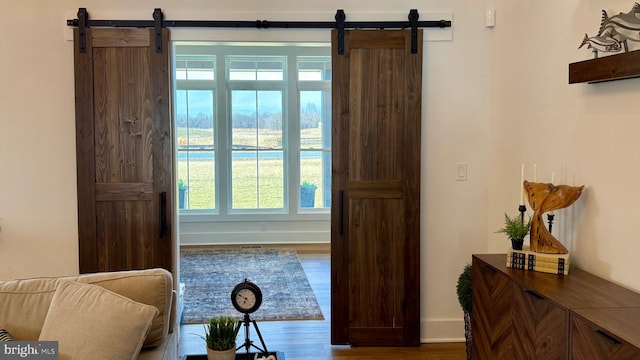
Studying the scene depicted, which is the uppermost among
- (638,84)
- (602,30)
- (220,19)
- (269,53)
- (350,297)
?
(269,53)

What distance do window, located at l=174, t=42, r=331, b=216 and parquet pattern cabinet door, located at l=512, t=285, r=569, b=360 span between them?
5.11 m

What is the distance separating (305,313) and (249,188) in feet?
10.6

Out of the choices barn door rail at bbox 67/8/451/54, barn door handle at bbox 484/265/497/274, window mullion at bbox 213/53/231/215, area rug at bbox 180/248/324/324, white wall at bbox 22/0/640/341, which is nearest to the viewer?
barn door handle at bbox 484/265/497/274

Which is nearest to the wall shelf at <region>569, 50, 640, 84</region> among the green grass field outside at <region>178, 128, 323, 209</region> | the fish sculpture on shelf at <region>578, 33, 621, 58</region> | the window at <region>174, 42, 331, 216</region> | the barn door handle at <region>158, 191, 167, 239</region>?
the fish sculpture on shelf at <region>578, 33, 621, 58</region>

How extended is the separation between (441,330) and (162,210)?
2182mm

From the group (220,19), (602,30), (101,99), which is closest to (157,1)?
(220,19)

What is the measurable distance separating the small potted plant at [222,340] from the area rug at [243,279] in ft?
6.78

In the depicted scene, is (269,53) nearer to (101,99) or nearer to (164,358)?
(101,99)

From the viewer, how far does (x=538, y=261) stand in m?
2.38

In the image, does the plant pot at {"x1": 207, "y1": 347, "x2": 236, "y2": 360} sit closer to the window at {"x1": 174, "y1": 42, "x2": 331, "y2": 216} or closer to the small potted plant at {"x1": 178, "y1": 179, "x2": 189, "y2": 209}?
the window at {"x1": 174, "y1": 42, "x2": 331, "y2": 216}

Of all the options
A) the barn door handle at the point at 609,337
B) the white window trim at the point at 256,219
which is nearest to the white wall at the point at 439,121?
the barn door handle at the point at 609,337

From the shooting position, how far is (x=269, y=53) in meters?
7.04

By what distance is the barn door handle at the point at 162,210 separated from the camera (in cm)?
345

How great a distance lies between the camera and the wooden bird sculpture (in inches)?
94.1
